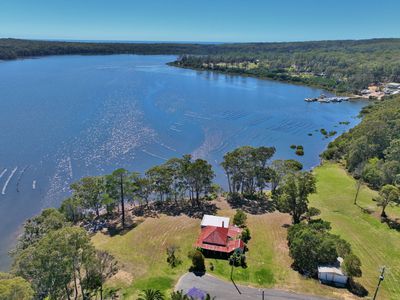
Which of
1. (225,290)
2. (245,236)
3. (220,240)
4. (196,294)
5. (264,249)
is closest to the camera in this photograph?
(196,294)

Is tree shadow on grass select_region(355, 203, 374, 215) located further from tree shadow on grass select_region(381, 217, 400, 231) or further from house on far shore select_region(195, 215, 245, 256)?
house on far shore select_region(195, 215, 245, 256)

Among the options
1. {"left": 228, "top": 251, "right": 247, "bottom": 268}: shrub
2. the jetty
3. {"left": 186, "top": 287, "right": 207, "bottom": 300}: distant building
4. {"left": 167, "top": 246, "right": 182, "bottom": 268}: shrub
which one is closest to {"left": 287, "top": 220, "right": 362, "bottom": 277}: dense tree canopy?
{"left": 228, "top": 251, "right": 247, "bottom": 268}: shrub

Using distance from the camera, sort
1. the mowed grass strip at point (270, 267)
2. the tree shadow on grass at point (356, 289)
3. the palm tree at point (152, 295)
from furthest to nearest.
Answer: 1. the mowed grass strip at point (270, 267)
2. the tree shadow on grass at point (356, 289)
3. the palm tree at point (152, 295)

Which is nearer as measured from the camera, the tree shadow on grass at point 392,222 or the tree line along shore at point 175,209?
the tree line along shore at point 175,209

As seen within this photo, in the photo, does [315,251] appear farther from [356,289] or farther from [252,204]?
[252,204]

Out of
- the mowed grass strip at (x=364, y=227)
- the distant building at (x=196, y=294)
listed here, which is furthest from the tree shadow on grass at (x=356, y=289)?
the distant building at (x=196, y=294)

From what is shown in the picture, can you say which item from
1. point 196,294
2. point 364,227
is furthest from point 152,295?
point 364,227

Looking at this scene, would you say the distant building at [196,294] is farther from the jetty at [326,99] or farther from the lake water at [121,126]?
the jetty at [326,99]
